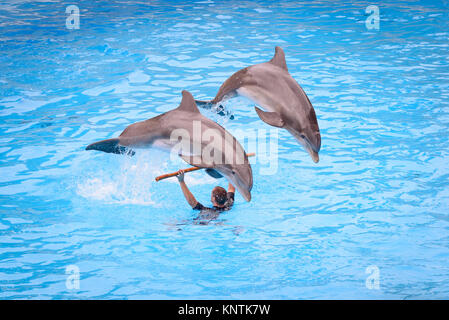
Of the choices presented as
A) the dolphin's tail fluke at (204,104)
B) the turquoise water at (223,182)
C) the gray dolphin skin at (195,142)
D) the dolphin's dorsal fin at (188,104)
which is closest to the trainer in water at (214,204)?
the turquoise water at (223,182)

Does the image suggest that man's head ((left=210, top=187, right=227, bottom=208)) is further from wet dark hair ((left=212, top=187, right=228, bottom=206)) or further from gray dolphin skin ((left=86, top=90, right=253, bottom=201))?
gray dolphin skin ((left=86, top=90, right=253, bottom=201))

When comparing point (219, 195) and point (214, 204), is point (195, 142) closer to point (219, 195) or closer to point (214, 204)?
point (219, 195)

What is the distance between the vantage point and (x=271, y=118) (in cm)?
385

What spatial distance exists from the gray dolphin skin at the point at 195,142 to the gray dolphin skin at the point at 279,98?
1.07ft

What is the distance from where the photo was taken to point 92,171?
7.70 meters

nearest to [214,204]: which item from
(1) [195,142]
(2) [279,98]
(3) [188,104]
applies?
(3) [188,104]

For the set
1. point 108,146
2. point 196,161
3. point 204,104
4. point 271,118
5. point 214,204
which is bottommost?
point 214,204

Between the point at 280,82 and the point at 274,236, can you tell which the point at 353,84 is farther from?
the point at 280,82

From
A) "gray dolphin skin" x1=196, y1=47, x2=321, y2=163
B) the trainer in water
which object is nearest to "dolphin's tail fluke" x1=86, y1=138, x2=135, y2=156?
"gray dolphin skin" x1=196, y1=47, x2=321, y2=163

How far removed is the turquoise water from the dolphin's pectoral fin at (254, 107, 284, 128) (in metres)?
0.92

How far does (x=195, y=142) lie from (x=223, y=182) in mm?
3367

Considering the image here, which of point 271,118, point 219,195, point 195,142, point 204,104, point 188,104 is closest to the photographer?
point 271,118

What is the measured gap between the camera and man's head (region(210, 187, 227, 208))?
6320 millimetres
